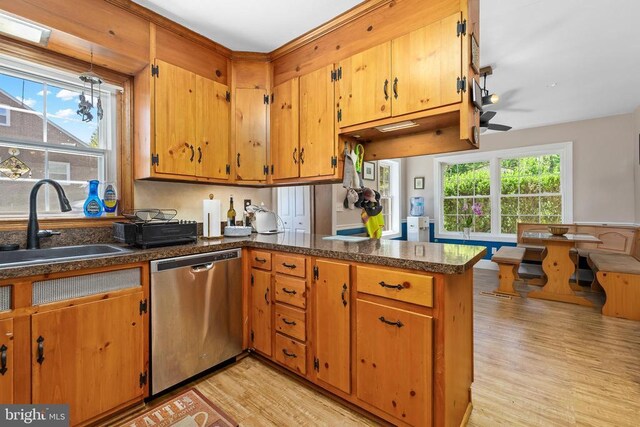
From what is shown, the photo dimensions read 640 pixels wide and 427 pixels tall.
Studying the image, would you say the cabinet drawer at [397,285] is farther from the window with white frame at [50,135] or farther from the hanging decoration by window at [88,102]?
the hanging decoration by window at [88,102]

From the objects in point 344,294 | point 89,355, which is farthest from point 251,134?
point 89,355

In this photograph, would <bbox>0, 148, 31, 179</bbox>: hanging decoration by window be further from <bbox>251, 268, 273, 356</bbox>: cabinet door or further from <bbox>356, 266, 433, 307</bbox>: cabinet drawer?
<bbox>356, 266, 433, 307</bbox>: cabinet drawer

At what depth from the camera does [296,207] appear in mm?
4191

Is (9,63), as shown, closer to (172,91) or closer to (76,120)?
(76,120)

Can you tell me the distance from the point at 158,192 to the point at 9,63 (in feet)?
3.79

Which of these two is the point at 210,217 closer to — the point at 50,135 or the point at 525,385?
the point at 50,135

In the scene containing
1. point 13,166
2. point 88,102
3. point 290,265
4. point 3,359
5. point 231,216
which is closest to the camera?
point 3,359

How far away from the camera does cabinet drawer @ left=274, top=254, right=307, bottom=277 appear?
192 cm

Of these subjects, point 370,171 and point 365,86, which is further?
point 370,171

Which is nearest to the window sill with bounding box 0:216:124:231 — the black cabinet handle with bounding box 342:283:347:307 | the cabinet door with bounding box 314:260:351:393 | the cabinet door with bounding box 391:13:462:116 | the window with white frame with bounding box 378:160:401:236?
the cabinet door with bounding box 314:260:351:393

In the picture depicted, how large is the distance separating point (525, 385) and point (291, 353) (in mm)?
1619

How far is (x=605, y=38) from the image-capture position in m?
2.56

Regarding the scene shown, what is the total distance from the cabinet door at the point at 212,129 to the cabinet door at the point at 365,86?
1.05 m

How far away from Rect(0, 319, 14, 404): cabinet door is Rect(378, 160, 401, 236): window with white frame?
5335 mm
